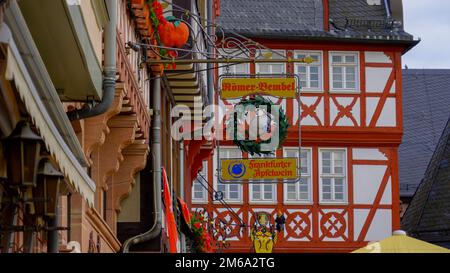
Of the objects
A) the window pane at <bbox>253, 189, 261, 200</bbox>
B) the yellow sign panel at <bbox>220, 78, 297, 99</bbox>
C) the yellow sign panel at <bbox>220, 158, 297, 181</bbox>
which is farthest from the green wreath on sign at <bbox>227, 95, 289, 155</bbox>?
the window pane at <bbox>253, 189, 261, 200</bbox>

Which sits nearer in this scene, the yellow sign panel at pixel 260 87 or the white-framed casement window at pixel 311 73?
the yellow sign panel at pixel 260 87

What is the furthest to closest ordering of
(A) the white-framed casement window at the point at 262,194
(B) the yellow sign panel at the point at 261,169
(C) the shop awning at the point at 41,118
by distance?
(A) the white-framed casement window at the point at 262,194
(B) the yellow sign panel at the point at 261,169
(C) the shop awning at the point at 41,118

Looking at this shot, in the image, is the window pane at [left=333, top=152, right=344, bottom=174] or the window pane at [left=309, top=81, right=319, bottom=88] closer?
the window pane at [left=333, top=152, right=344, bottom=174]

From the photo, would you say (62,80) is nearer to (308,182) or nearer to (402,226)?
(308,182)

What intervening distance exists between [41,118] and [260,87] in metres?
15.2

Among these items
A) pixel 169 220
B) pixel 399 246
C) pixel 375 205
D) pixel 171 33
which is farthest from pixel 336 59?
pixel 399 246

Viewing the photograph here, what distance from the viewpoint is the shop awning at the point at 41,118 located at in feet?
25.3

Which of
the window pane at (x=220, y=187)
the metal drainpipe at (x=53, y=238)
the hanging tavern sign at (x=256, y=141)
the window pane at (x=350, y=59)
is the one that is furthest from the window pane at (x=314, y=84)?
the metal drainpipe at (x=53, y=238)

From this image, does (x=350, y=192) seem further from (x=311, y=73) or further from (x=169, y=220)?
(x=169, y=220)

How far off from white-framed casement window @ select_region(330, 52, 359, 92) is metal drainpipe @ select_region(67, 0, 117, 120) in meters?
27.3

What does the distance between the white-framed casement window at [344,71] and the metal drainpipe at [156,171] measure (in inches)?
831

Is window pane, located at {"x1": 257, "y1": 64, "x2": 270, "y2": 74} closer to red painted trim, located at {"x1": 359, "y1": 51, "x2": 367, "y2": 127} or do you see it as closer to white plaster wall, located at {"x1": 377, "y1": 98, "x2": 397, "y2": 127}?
red painted trim, located at {"x1": 359, "y1": 51, "x2": 367, "y2": 127}

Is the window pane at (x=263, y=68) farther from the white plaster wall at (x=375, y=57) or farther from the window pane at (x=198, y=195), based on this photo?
the window pane at (x=198, y=195)

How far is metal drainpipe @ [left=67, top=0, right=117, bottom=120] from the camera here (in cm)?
1348
